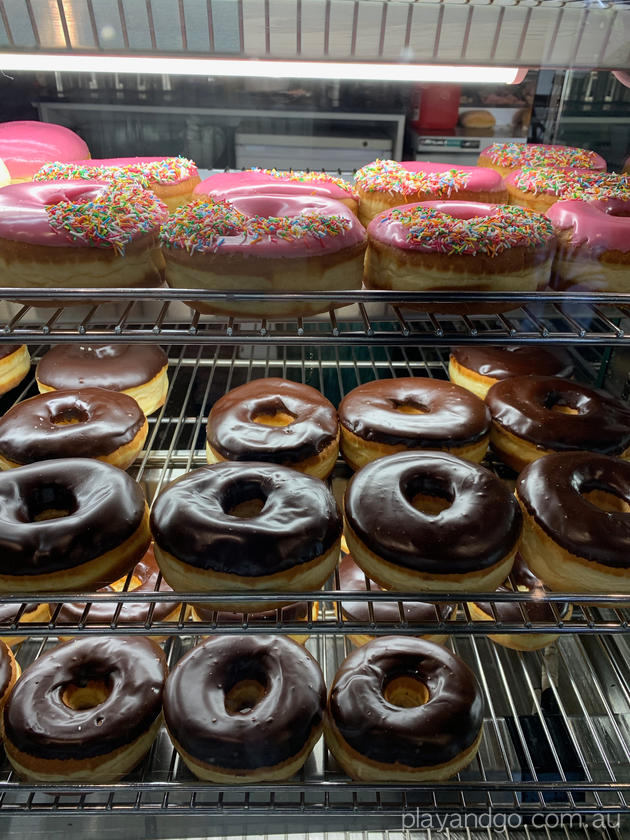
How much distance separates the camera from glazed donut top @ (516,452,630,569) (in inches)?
58.3

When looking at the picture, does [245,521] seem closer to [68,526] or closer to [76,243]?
[68,526]

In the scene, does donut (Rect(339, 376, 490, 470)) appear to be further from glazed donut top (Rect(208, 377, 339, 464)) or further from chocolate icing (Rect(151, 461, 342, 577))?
chocolate icing (Rect(151, 461, 342, 577))

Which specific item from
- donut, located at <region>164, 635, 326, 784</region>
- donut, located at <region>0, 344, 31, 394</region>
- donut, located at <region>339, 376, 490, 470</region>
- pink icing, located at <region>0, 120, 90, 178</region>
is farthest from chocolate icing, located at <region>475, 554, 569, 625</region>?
pink icing, located at <region>0, 120, 90, 178</region>

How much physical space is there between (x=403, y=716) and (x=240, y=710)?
505 mm

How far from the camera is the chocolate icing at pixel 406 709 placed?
162cm

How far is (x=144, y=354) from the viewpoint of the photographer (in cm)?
226

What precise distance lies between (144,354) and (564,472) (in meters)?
1.45

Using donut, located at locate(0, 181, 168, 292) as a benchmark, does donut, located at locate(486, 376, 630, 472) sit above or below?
below

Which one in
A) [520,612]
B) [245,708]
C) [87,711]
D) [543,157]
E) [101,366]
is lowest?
[245,708]

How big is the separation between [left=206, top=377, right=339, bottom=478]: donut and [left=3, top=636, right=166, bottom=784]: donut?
64cm

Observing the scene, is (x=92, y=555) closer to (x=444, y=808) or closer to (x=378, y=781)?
(x=378, y=781)

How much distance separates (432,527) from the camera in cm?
147

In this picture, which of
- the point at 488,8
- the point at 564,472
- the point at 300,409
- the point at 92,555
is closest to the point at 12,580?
the point at 92,555

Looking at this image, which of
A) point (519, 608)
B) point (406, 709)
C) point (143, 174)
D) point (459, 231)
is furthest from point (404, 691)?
point (143, 174)
